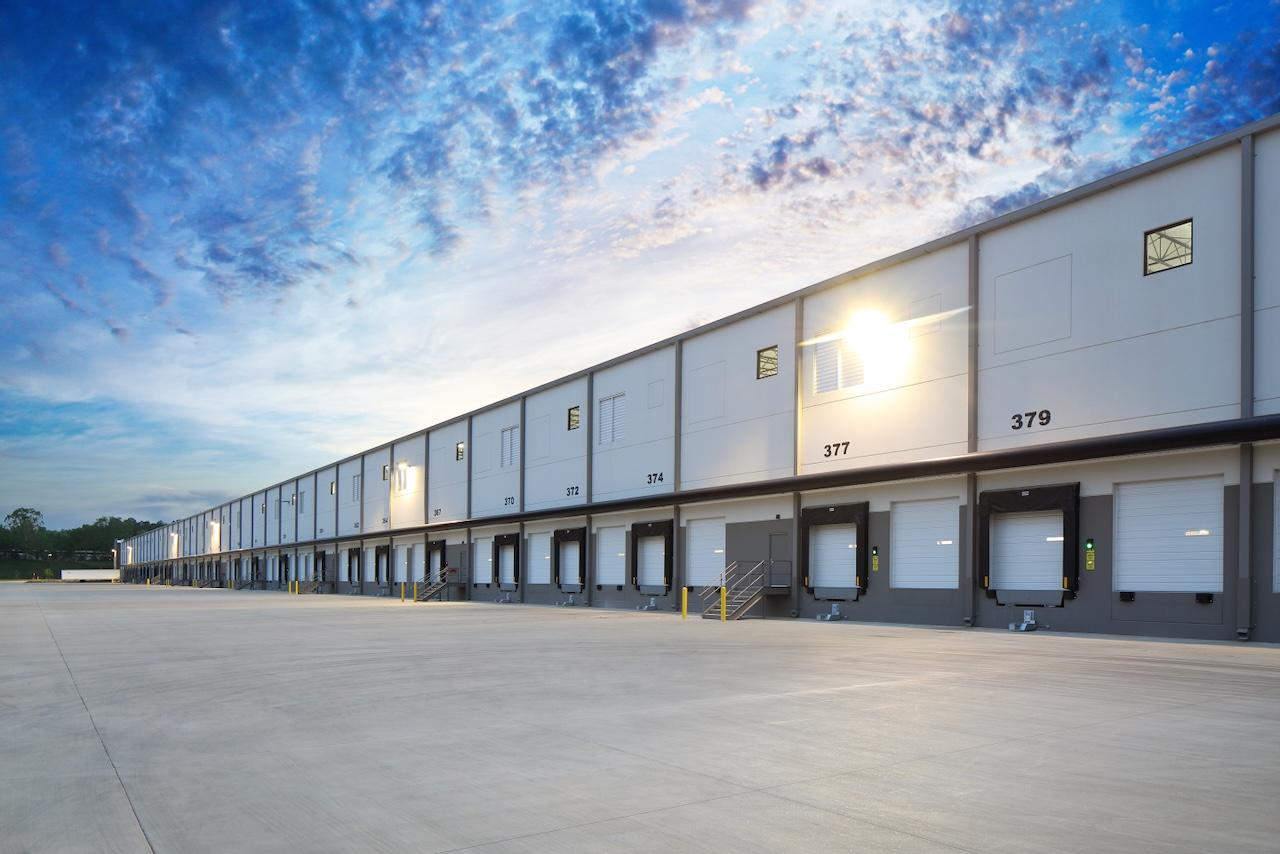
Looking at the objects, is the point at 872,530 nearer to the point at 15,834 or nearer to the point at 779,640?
the point at 779,640

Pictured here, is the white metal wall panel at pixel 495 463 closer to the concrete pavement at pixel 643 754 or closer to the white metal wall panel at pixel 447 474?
the white metal wall panel at pixel 447 474

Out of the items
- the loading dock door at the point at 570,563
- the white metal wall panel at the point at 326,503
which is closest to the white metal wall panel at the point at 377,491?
the white metal wall panel at the point at 326,503

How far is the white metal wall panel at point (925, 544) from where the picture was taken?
88.3 feet

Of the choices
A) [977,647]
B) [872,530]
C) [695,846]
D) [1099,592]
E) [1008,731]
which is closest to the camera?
[695,846]

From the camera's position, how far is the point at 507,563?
5238cm

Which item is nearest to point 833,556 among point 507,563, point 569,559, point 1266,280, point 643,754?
point 1266,280

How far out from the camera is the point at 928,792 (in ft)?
21.4

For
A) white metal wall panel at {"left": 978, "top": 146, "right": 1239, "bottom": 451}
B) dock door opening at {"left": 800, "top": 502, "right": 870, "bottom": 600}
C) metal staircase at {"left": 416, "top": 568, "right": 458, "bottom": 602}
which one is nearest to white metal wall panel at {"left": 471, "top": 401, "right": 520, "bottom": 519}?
metal staircase at {"left": 416, "top": 568, "right": 458, "bottom": 602}

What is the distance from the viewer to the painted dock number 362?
24.6m

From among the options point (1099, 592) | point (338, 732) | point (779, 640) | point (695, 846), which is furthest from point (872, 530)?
point (695, 846)

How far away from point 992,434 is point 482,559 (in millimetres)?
36411

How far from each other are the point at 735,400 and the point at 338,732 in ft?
90.8

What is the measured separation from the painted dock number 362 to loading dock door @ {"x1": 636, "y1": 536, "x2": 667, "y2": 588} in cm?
1716

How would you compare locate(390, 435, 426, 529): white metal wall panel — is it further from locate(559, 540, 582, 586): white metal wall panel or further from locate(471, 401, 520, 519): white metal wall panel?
locate(559, 540, 582, 586): white metal wall panel
